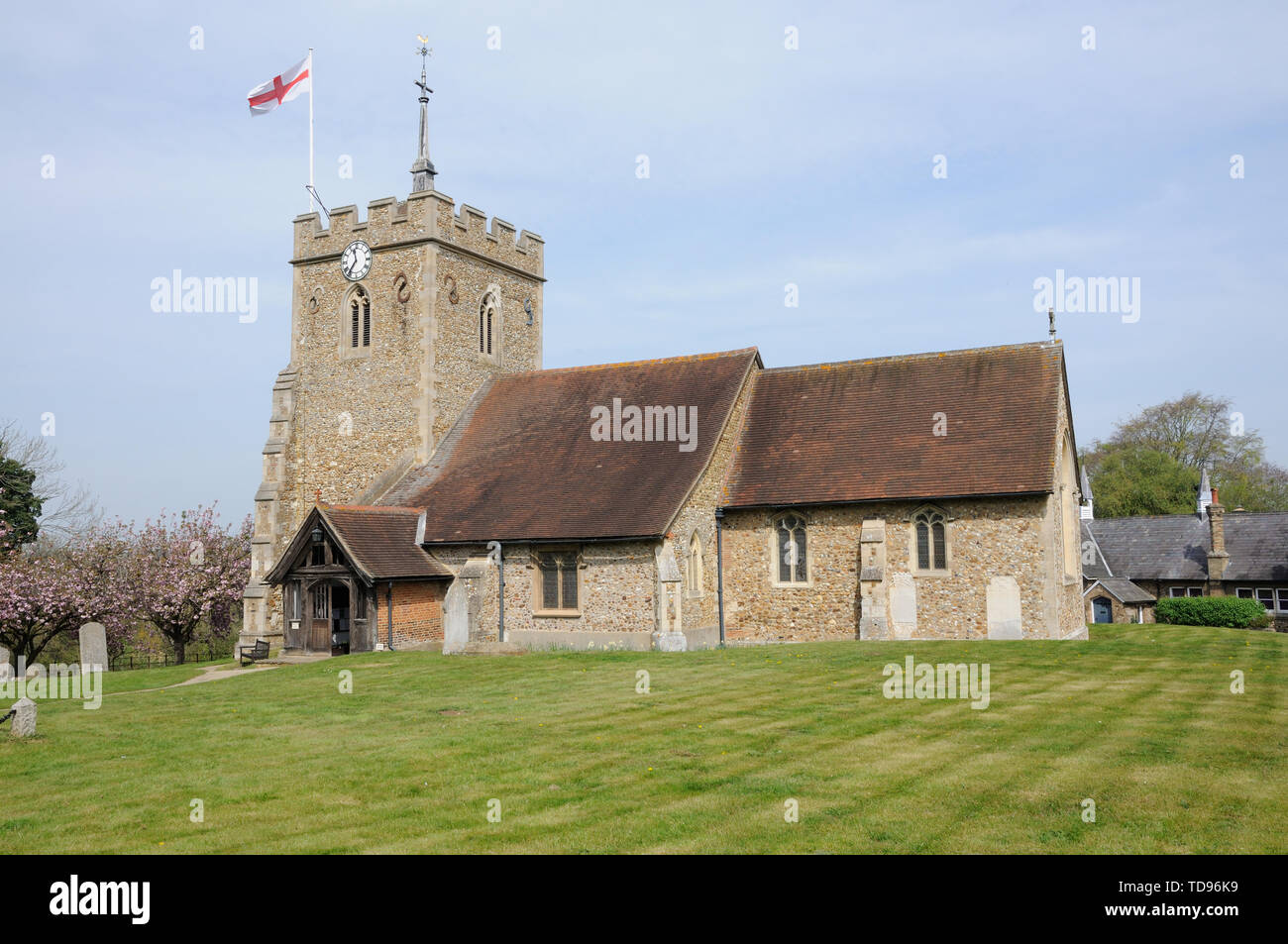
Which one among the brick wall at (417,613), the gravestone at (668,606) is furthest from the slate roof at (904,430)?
the brick wall at (417,613)

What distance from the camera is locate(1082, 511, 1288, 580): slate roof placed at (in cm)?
4850

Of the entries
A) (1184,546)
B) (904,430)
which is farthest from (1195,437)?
(904,430)

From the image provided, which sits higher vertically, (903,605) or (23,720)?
(903,605)

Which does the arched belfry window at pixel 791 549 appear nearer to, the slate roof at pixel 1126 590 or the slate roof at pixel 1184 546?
the slate roof at pixel 1126 590

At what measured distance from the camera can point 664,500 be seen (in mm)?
26172

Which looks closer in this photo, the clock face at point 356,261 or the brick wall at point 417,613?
the brick wall at point 417,613

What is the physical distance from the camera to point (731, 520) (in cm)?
2820

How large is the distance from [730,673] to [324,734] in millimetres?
8332

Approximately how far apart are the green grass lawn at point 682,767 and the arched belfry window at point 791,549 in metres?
7.83

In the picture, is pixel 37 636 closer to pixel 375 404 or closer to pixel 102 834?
pixel 375 404

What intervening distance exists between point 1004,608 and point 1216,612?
2523 cm

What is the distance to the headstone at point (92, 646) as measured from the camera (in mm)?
24094

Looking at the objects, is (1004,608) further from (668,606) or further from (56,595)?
(56,595)
